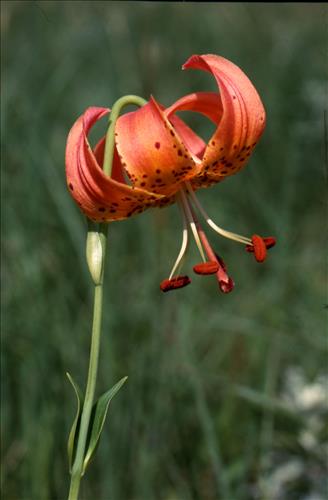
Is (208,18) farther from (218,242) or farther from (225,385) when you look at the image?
(225,385)

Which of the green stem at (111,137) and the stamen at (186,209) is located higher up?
the green stem at (111,137)

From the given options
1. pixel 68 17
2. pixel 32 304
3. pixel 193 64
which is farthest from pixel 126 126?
pixel 68 17

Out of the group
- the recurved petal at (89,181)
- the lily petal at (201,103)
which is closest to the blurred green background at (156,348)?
the lily petal at (201,103)

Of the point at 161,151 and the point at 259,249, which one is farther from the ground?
the point at 161,151

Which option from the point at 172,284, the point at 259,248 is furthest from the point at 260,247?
the point at 172,284

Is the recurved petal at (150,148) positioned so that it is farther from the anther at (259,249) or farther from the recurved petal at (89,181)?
the anther at (259,249)

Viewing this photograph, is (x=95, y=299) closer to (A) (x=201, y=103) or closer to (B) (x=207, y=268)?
(B) (x=207, y=268)
